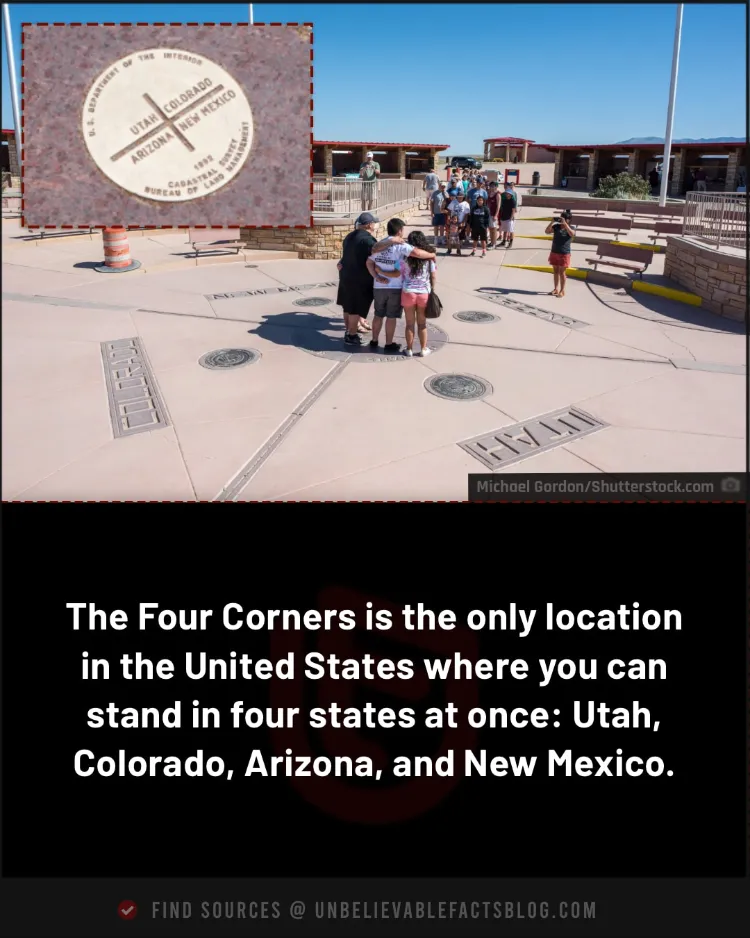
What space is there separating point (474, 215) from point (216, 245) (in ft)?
22.0

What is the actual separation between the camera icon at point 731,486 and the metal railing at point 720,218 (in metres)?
7.53

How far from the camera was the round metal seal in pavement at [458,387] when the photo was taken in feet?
23.2

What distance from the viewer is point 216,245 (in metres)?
17.1

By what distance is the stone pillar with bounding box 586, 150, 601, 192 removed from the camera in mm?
40562

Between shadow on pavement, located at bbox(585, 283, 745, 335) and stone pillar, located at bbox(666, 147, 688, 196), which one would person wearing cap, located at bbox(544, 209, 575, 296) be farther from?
stone pillar, located at bbox(666, 147, 688, 196)

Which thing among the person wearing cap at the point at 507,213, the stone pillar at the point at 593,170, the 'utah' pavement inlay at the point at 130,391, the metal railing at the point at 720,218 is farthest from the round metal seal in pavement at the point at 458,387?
the stone pillar at the point at 593,170

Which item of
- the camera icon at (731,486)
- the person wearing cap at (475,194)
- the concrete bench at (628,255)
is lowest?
the camera icon at (731,486)

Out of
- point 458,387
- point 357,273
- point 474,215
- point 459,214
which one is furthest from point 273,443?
point 459,214

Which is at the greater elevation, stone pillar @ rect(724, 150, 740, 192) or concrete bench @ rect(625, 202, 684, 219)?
stone pillar @ rect(724, 150, 740, 192)

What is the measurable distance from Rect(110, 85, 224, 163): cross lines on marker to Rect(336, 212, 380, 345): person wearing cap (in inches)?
163

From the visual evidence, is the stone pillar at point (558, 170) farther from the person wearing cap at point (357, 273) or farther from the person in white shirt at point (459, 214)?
the person wearing cap at point (357, 273)

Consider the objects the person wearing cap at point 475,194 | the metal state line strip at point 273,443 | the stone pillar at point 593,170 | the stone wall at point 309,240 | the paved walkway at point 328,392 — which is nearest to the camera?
the metal state line strip at point 273,443

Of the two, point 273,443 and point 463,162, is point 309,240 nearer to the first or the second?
point 273,443

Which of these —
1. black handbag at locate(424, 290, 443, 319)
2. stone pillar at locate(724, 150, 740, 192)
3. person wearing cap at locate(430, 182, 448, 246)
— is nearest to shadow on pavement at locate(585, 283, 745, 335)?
black handbag at locate(424, 290, 443, 319)
